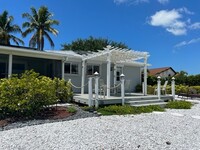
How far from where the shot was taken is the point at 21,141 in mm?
5953

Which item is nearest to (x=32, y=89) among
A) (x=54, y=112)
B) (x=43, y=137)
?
(x=54, y=112)

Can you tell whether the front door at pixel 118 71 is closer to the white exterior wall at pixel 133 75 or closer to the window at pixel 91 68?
the white exterior wall at pixel 133 75

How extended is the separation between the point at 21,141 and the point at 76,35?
38.8 m

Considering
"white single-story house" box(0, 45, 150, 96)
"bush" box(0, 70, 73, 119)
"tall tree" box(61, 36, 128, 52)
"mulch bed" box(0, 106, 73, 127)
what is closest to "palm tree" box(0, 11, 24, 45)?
"tall tree" box(61, 36, 128, 52)

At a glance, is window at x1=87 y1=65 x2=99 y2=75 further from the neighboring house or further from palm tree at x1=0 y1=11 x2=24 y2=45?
the neighboring house

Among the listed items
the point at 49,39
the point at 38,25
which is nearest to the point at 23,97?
the point at 49,39

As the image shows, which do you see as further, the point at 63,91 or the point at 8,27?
the point at 8,27

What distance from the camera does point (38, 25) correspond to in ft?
107

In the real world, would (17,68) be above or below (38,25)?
below

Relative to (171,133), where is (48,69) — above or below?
above

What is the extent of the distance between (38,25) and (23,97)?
85.8ft

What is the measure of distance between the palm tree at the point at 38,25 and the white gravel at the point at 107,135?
26735 millimetres

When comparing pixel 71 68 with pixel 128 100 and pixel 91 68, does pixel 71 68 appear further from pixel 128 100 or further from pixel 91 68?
pixel 128 100

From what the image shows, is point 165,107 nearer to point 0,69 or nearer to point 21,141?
point 21,141
